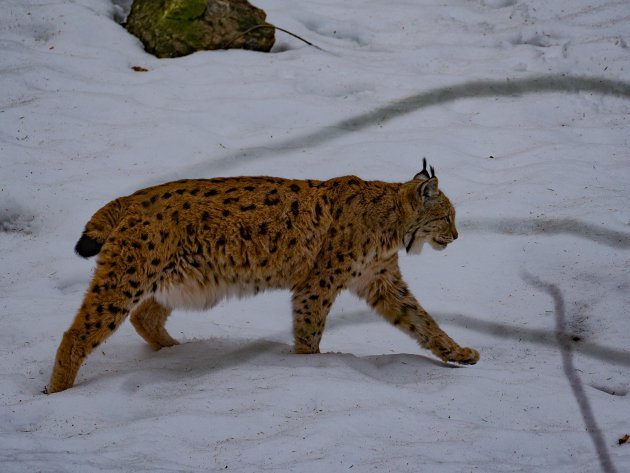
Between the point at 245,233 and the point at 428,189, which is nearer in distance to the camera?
the point at 245,233

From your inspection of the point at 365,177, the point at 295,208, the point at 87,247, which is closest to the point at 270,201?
the point at 295,208

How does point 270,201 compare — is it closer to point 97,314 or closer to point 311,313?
point 311,313

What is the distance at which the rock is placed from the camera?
411 inches

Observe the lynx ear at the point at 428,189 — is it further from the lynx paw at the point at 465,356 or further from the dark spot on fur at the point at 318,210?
the lynx paw at the point at 465,356

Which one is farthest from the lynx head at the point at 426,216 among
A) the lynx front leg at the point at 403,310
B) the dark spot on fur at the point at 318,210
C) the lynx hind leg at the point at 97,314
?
the lynx hind leg at the point at 97,314

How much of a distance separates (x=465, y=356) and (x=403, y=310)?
1.91 ft

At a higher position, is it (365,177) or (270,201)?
(270,201)

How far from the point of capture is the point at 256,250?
19.8 feet

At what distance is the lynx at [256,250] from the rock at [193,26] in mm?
4735

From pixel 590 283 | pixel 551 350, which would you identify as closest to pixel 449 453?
pixel 551 350

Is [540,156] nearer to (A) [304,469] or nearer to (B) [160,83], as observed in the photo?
(B) [160,83]

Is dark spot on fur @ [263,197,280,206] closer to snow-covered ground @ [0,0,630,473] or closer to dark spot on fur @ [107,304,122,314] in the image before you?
snow-covered ground @ [0,0,630,473]

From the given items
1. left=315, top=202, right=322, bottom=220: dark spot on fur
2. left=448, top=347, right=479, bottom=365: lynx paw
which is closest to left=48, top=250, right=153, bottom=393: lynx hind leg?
left=315, top=202, right=322, bottom=220: dark spot on fur

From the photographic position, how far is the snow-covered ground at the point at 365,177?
4480 mm
